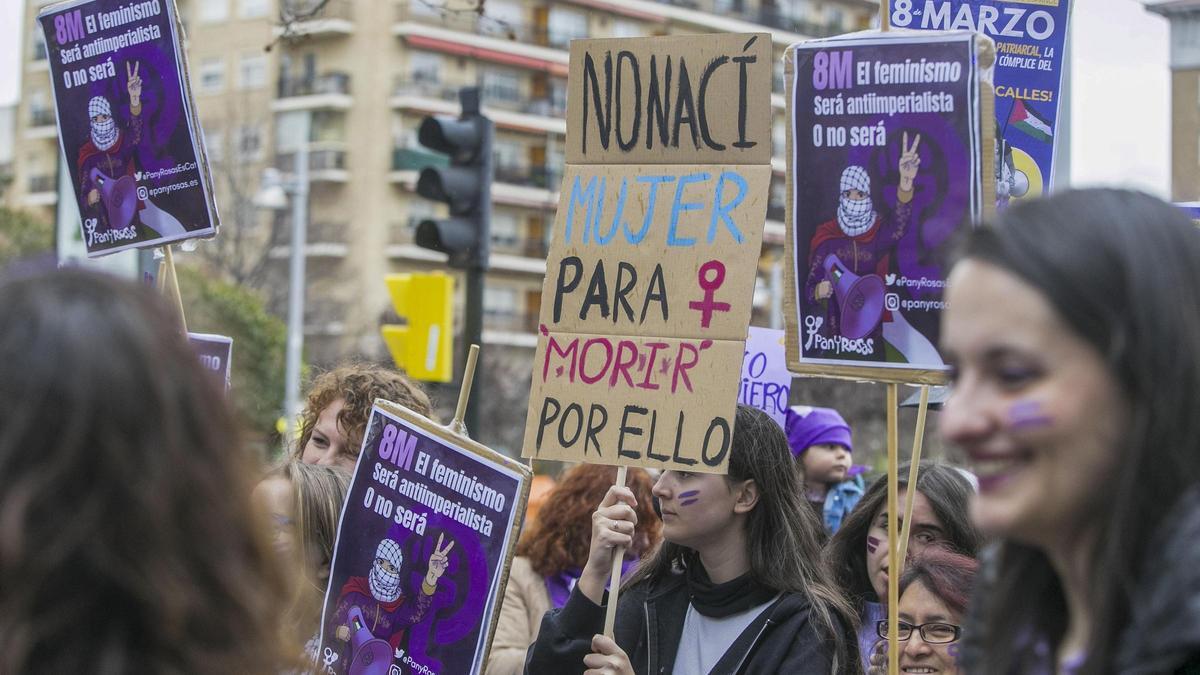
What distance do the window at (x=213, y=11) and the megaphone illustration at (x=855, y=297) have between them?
51.2 m

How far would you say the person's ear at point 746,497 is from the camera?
4156 millimetres

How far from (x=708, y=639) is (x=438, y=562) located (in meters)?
0.76

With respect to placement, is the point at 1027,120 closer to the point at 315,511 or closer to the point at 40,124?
the point at 315,511

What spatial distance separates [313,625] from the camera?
376cm

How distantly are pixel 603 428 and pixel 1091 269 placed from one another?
2.41 metres

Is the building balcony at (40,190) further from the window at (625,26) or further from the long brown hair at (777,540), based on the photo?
the long brown hair at (777,540)

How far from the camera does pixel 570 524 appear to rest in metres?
5.66

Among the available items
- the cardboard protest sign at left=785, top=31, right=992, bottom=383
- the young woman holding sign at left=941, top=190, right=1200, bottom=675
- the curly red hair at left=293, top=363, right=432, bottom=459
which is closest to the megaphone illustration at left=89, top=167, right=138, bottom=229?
the curly red hair at left=293, top=363, right=432, bottom=459

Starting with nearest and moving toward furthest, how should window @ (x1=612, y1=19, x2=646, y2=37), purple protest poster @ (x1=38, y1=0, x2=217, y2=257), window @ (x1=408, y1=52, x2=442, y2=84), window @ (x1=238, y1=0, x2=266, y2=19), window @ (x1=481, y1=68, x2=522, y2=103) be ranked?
purple protest poster @ (x1=38, y1=0, x2=217, y2=257)
window @ (x1=238, y1=0, x2=266, y2=19)
window @ (x1=408, y1=52, x2=442, y2=84)
window @ (x1=481, y1=68, x2=522, y2=103)
window @ (x1=612, y1=19, x2=646, y2=37)

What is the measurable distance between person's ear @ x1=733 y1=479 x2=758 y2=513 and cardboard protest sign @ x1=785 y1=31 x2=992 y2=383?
0.76 metres

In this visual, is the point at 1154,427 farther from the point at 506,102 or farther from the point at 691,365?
the point at 506,102

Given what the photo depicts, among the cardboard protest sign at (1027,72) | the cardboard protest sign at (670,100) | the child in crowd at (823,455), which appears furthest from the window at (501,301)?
the cardboard protest sign at (670,100)

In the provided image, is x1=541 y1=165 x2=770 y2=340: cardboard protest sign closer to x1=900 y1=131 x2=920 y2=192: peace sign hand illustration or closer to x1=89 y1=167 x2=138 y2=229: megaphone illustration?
x1=900 y1=131 x2=920 y2=192: peace sign hand illustration

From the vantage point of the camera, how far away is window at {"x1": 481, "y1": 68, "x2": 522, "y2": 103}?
55.3m
